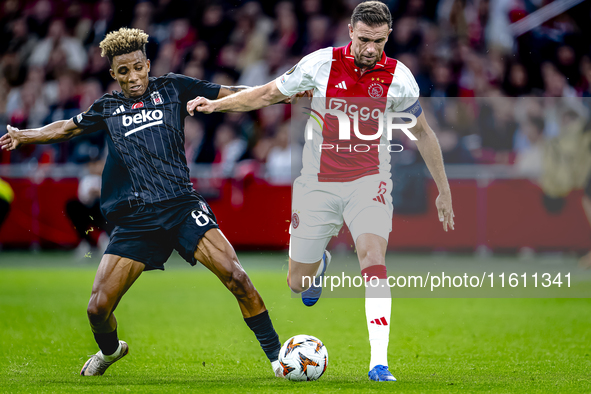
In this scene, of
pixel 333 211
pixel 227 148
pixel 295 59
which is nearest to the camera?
pixel 333 211

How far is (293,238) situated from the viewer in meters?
5.96

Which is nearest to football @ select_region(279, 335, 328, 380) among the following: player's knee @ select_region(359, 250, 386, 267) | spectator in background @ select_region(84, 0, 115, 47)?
player's knee @ select_region(359, 250, 386, 267)

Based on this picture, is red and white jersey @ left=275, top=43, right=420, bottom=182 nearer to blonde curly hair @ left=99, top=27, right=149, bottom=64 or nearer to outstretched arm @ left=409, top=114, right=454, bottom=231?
outstretched arm @ left=409, top=114, right=454, bottom=231

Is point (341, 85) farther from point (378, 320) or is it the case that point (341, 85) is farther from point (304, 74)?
point (378, 320)

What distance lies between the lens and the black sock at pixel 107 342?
5387mm

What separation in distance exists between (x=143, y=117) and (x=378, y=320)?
7.24 feet

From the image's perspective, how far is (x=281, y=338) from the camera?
22.7 feet

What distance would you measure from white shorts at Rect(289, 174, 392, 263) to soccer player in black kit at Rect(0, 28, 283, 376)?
2.56ft

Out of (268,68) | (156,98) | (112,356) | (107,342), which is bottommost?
(112,356)

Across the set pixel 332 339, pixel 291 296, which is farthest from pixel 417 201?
pixel 332 339

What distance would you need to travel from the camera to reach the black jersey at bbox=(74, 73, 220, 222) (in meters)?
5.48

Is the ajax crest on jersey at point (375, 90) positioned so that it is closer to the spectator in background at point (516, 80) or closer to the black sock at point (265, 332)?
the black sock at point (265, 332)

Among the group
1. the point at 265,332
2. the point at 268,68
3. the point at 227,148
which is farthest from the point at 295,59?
the point at 265,332

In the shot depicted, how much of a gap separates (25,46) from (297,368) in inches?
470
